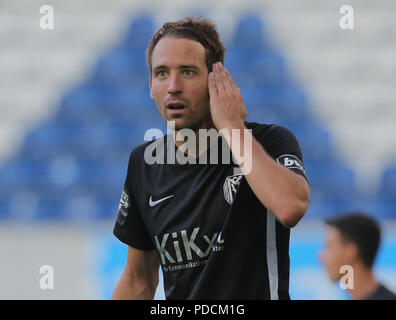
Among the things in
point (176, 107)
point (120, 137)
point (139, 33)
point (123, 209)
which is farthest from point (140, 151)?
point (139, 33)

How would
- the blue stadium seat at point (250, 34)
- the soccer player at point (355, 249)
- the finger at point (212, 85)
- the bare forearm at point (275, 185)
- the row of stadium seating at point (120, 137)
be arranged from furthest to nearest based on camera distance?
the blue stadium seat at point (250, 34)
the row of stadium seating at point (120, 137)
the soccer player at point (355, 249)
the finger at point (212, 85)
the bare forearm at point (275, 185)

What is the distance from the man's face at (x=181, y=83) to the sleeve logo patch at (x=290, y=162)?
13.0 inches

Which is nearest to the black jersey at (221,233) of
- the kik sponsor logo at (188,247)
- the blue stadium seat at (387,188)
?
the kik sponsor logo at (188,247)

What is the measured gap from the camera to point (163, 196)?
2.43 metres

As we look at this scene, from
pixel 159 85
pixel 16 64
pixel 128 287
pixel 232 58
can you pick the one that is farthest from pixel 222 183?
pixel 16 64

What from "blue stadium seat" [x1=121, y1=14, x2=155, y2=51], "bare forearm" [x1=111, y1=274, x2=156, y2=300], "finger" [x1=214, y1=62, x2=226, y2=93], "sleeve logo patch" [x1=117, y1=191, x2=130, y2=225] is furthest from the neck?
"blue stadium seat" [x1=121, y1=14, x2=155, y2=51]

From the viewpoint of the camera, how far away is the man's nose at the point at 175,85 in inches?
91.1

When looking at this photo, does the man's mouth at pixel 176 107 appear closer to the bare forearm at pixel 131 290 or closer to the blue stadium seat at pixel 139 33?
the bare forearm at pixel 131 290

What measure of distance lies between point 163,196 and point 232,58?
14.7ft

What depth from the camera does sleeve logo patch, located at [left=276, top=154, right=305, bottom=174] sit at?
2.21m

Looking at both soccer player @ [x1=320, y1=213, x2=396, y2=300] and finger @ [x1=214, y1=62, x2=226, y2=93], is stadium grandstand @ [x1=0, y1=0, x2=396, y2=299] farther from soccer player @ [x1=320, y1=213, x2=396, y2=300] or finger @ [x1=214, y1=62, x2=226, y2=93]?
finger @ [x1=214, y1=62, x2=226, y2=93]

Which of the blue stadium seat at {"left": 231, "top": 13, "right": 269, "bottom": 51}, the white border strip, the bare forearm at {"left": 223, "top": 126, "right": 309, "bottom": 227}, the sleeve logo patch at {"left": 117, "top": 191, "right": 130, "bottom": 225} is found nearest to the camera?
the bare forearm at {"left": 223, "top": 126, "right": 309, "bottom": 227}
